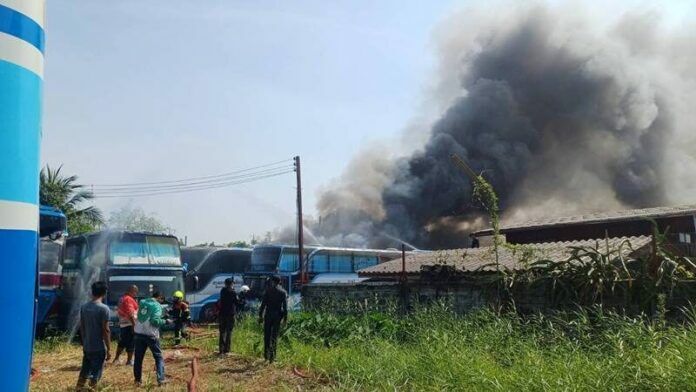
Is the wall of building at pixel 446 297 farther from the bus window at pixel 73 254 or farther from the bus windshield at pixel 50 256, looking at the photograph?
the bus windshield at pixel 50 256

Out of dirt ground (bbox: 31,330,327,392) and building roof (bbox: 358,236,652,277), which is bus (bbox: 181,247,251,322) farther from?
dirt ground (bbox: 31,330,327,392)

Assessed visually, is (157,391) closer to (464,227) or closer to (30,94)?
(30,94)

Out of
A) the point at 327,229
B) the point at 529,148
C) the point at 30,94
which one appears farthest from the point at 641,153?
the point at 30,94

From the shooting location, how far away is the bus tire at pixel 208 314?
1959cm

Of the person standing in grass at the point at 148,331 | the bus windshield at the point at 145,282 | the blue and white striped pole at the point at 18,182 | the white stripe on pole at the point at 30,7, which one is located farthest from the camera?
the bus windshield at the point at 145,282

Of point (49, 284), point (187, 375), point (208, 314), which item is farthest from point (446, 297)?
point (208, 314)

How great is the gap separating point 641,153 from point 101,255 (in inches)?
1507

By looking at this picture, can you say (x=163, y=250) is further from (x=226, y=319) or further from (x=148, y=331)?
(x=148, y=331)

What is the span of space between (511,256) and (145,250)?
9.23 metres

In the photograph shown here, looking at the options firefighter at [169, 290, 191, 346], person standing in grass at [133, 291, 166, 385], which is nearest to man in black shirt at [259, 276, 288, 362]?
person standing in grass at [133, 291, 166, 385]

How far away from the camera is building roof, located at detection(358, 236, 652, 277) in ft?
33.2

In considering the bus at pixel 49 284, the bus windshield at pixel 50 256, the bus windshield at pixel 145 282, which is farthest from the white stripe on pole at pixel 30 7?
the bus windshield at pixel 50 256

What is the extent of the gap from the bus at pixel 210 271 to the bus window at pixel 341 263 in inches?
132

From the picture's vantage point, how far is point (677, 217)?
61.2 feet
